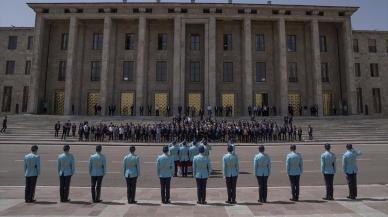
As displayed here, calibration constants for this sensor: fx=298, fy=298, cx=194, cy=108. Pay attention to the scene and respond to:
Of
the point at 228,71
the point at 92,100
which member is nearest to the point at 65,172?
the point at 92,100

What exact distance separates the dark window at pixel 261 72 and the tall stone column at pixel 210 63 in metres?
6.68

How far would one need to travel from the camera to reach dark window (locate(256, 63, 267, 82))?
4019cm

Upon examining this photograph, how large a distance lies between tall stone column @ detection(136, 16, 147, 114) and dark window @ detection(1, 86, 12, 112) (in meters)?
19.1

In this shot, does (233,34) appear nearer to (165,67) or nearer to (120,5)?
(165,67)

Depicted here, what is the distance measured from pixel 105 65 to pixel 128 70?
10.9ft

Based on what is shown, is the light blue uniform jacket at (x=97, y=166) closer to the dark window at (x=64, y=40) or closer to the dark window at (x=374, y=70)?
the dark window at (x=64, y=40)

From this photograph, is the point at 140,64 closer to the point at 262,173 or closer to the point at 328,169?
the point at 262,173

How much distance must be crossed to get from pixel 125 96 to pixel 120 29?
930 cm

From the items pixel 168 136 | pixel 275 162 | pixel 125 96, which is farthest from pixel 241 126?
pixel 125 96

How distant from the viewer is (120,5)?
3841cm

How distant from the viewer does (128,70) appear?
40094 millimetres

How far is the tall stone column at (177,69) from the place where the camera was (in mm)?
37062

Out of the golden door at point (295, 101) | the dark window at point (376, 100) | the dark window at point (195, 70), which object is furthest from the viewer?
the dark window at point (376, 100)

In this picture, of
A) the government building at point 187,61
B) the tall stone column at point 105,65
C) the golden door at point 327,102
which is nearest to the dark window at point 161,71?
the government building at point 187,61
